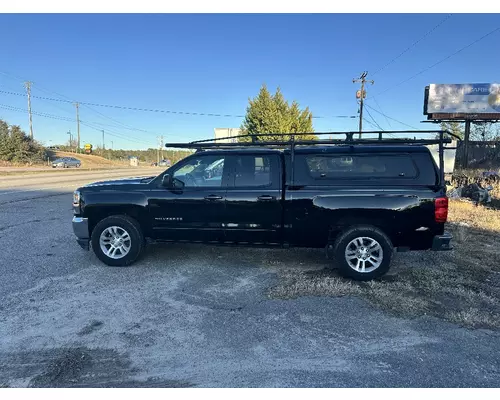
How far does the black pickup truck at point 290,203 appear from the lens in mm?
4590

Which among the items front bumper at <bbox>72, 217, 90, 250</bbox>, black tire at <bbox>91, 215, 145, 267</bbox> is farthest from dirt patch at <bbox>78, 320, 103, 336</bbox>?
Result: front bumper at <bbox>72, 217, 90, 250</bbox>

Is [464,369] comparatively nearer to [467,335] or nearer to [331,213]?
[467,335]

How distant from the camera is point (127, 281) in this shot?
4.57 metres

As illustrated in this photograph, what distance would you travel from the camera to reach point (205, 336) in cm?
324

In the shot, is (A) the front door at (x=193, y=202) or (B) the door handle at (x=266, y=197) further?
(A) the front door at (x=193, y=202)

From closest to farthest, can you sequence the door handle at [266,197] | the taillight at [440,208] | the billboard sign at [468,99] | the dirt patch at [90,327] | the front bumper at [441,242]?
the dirt patch at [90,327]
the taillight at [440,208]
the front bumper at [441,242]
the door handle at [266,197]
the billboard sign at [468,99]

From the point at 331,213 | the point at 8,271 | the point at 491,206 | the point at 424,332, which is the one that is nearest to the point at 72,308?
the point at 8,271

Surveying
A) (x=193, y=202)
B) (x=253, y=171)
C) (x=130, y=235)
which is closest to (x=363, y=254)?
(x=253, y=171)

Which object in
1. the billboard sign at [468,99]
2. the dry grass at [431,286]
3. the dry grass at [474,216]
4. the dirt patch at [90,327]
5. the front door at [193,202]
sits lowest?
the dirt patch at [90,327]

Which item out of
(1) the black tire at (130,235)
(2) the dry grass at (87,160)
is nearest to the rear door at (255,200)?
(1) the black tire at (130,235)

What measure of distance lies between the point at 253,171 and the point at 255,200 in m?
0.43

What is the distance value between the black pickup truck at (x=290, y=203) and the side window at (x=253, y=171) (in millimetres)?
14

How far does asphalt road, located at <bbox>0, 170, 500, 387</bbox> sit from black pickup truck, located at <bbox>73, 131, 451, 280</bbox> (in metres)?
0.55

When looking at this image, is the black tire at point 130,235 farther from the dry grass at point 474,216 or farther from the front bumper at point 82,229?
the dry grass at point 474,216
